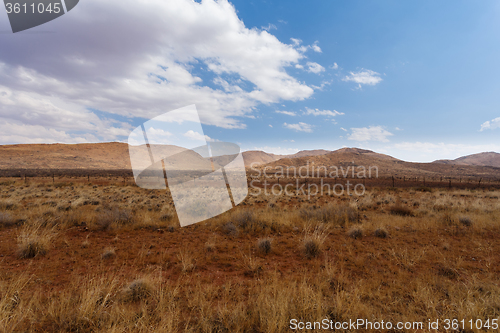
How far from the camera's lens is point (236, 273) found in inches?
191

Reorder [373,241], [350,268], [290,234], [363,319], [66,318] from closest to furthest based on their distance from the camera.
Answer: [66,318]
[363,319]
[350,268]
[373,241]
[290,234]

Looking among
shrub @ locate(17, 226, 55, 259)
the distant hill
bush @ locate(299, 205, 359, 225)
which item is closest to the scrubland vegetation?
shrub @ locate(17, 226, 55, 259)

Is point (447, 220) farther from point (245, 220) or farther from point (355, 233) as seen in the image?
point (245, 220)

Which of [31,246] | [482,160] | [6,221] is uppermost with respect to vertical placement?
[482,160]

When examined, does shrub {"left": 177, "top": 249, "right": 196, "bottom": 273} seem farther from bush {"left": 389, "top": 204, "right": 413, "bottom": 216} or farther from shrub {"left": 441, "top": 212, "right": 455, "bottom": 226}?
bush {"left": 389, "top": 204, "right": 413, "bottom": 216}

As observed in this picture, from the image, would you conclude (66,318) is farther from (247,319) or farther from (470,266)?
(470,266)

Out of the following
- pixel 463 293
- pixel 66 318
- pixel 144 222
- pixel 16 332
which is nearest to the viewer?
pixel 16 332

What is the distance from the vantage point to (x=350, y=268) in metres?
5.00

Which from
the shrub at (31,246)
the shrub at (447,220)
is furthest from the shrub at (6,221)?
the shrub at (447,220)

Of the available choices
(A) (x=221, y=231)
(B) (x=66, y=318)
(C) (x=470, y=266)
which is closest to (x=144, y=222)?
(A) (x=221, y=231)

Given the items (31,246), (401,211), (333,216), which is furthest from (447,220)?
(31,246)

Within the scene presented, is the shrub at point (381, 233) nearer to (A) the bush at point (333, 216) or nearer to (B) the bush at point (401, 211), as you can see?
(A) the bush at point (333, 216)

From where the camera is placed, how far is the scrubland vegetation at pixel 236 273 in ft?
9.78

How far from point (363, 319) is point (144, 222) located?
829 centimetres
